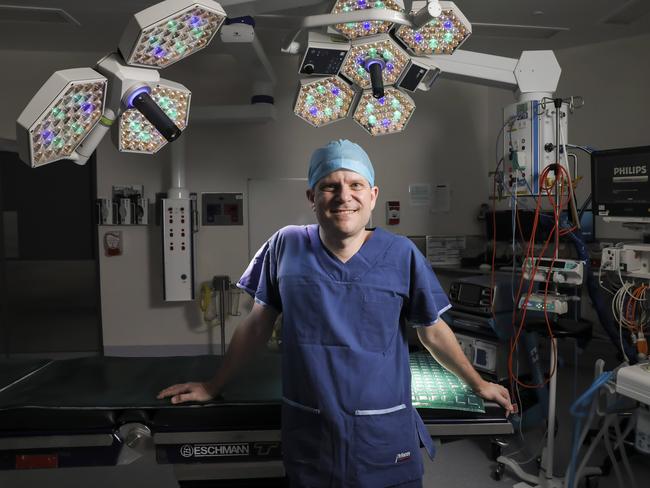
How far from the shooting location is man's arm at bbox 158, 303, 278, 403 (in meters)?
1.49

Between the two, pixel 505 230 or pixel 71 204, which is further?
pixel 71 204

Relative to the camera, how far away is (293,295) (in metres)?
1.34

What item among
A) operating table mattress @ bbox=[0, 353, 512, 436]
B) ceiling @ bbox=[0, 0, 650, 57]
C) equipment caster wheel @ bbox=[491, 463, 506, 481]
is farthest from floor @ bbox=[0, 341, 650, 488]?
ceiling @ bbox=[0, 0, 650, 57]

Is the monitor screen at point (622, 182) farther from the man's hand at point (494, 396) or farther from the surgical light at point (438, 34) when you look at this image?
the man's hand at point (494, 396)

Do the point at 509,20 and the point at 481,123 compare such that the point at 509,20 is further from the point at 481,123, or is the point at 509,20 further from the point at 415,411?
the point at 415,411

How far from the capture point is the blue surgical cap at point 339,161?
1.34 meters

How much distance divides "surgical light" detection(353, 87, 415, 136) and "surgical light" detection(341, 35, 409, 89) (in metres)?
0.09

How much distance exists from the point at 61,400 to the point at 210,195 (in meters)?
2.99

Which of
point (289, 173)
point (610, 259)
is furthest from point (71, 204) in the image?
point (610, 259)

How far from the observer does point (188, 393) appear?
4.92ft

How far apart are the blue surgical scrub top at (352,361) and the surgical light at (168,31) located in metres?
0.67

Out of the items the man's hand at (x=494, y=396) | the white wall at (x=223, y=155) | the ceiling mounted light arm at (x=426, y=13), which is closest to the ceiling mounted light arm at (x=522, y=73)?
the ceiling mounted light arm at (x=426, y=13)

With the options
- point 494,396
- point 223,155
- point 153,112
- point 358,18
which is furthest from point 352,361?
point 223,155

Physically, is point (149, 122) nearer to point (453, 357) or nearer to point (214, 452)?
point (214, 452)
